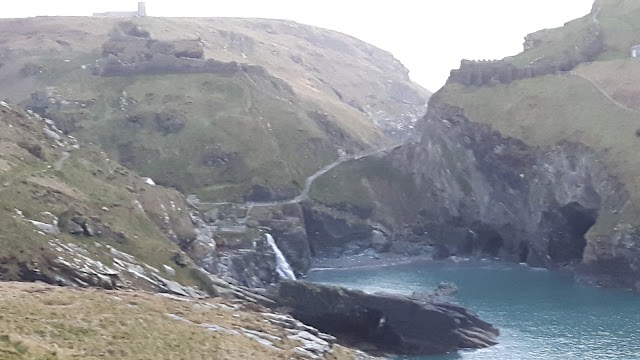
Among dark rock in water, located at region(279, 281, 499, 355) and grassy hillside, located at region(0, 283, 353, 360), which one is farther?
dark rock in water, located at region(279, 281, 499, 355)

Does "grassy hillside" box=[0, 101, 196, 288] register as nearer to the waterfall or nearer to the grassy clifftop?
the waterfall

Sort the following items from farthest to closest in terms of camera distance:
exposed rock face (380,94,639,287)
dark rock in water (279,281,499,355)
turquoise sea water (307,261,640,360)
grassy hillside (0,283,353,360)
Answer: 1. exposed rock face (380,94,639,287)
2. dark rock in water (279,281,499,355)
3. turquoise sea water (307,261,640,360)
4. grassy hillside (0,283,353,360)

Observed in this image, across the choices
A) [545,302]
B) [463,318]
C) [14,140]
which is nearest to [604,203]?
[545,302]

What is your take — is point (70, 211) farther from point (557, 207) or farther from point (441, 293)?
point (557, 207)

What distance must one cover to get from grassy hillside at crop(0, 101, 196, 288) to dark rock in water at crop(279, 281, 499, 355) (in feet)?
60.6

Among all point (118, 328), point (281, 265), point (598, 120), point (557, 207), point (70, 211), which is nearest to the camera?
point (118, 328)

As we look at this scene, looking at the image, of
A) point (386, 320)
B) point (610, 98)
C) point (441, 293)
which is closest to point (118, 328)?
point (386, 320)

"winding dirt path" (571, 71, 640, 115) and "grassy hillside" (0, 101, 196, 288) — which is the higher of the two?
"winding dirt path" (571, 71, 640, 115)

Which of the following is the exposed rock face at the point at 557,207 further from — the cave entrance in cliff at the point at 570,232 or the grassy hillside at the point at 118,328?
the grassy hillside at the point at 118,328

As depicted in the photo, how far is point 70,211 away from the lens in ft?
360

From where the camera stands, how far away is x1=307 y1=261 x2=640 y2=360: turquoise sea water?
112875 mm

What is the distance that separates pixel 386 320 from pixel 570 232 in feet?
241

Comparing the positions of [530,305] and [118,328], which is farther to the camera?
[530,305]

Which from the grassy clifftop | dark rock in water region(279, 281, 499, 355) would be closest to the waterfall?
dark rock in water region(279, 281, 499, 355)
